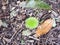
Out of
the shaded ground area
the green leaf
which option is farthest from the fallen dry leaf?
the green leaf

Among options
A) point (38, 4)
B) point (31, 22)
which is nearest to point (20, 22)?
point (31, 22)

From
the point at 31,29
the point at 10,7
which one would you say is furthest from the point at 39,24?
the point at 10,7

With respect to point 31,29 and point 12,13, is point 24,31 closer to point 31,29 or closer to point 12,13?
point 31,29

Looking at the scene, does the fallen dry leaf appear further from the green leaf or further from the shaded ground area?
the green leaf

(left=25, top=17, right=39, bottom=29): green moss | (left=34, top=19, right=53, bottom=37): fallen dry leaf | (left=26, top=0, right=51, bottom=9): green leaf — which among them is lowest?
(left=34, top=19, right=53, bottom=37): fallen dry leaf

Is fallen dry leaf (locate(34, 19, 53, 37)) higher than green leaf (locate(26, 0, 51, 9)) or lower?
lower
